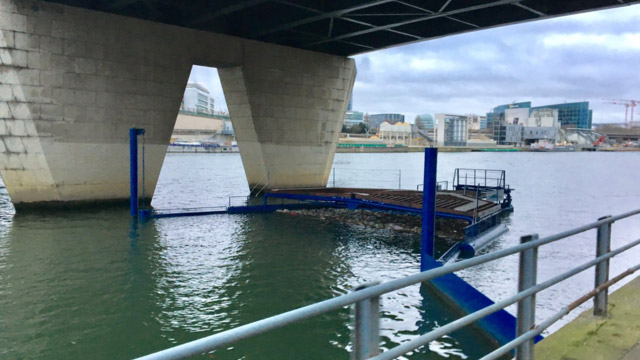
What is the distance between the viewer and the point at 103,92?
21297 mm

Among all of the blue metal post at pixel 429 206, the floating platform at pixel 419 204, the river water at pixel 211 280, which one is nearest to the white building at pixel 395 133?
the floating platform at pixel 419 204

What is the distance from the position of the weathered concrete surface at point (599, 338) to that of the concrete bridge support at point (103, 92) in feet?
71.9

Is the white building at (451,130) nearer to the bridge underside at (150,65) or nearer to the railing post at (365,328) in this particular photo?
the bridge underside at (150,65)

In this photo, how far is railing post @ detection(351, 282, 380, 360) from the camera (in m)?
2.22

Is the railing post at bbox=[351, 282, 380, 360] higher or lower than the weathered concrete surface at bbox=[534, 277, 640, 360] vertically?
higher

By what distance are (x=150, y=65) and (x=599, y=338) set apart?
899 inches

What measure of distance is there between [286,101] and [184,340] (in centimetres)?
2168

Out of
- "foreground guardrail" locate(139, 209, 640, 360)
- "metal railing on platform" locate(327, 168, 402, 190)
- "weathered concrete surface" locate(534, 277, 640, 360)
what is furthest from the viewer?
"metal railing on platform" locate(327, 168, 402, 190)

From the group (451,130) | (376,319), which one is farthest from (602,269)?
(451,130)

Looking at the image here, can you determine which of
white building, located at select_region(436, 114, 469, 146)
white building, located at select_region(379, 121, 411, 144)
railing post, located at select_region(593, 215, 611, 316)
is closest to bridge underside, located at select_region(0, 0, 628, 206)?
railing post, located at select_region(593, 215, 611, 316)

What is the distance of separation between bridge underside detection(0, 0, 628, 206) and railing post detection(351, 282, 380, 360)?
18.7 meters

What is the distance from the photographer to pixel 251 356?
7.34 metres

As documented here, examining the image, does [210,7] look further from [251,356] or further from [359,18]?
[251,356]

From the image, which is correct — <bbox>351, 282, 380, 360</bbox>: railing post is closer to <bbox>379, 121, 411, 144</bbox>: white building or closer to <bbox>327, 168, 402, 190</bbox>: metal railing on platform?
<bbox>327, 168, 402, 190</bbox>: metal railing on platform
